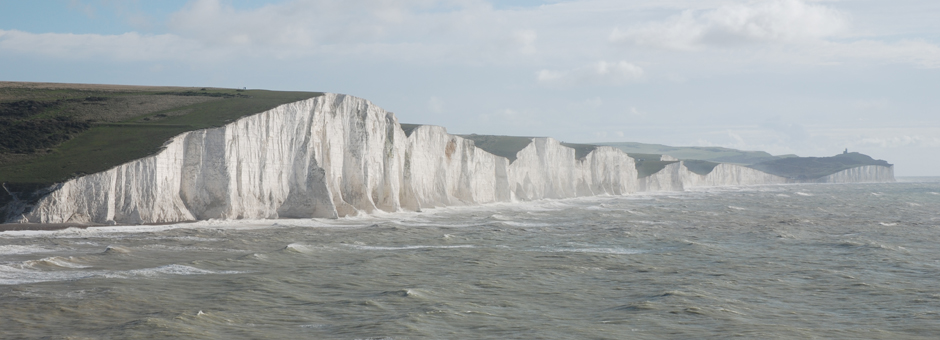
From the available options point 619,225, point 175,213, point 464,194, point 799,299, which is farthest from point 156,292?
point 464,194

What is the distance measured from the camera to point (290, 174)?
40.1m

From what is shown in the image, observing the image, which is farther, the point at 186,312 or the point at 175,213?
the point at 175,213

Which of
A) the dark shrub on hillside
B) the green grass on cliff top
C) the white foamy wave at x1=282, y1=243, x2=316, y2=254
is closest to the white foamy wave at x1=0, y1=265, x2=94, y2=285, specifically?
the white foamy wave at x1=282, y1=243, x2=316, y2=254

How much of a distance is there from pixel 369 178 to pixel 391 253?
71.8ft

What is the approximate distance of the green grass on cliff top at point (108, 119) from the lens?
30938mm

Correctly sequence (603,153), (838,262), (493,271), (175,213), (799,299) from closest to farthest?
1. (799,299)
2. (493,271)
3. (838,262)
4. (175,213)
5. (603,153)

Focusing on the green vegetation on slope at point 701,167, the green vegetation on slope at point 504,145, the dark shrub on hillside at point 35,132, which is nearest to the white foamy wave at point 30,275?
the dark shrub on hillside at point 35,132

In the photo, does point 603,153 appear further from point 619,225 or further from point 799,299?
point 799,299

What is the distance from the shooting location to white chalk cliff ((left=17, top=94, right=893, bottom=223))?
30.6m

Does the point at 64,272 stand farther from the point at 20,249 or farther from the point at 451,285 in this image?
the point at 451,285

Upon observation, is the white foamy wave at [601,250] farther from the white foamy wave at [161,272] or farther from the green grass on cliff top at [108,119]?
the green grass on cliff top at [108,119]

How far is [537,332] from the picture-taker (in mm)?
13797

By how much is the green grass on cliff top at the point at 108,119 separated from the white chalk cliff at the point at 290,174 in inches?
37.9

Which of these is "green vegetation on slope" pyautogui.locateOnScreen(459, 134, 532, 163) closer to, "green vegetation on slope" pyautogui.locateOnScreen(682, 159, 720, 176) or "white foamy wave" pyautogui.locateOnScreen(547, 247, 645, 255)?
"white foamy wave" pyautogui.locateOnScreen(547, 247, 645, 255)
